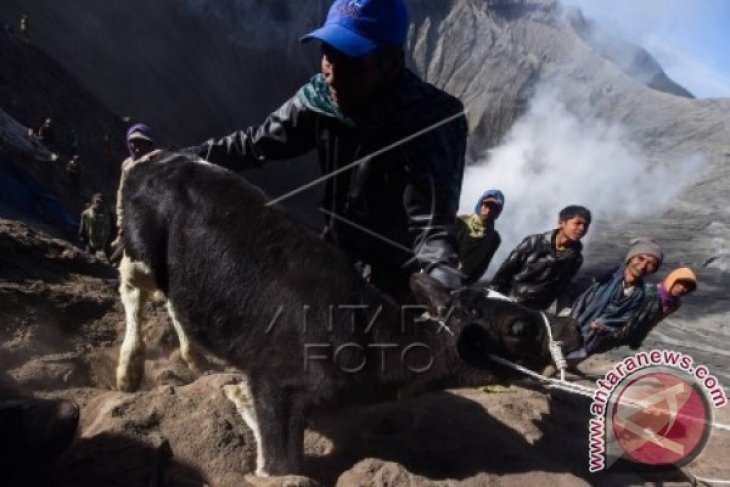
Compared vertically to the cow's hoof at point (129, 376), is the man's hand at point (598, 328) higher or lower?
higher

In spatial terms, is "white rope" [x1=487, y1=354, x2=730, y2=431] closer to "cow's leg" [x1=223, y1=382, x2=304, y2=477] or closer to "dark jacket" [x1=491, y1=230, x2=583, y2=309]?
"cow's leg" [x1=223, y1=382, x2=304, y2=477]

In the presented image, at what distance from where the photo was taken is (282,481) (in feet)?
10.3

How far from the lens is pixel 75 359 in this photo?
4.46 m

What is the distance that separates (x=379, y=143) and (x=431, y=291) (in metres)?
1.09

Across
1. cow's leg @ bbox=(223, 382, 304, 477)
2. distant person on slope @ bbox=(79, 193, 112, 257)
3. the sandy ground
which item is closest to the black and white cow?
cow's leg @ bbox=(223, 382, 304, 477)

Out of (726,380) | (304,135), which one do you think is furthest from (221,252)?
(726,380)

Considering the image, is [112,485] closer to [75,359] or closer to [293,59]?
[75,359]

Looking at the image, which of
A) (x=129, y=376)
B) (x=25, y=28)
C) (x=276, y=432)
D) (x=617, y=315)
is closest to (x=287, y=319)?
(x=276, y=432)

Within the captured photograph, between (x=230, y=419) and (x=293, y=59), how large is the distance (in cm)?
4325

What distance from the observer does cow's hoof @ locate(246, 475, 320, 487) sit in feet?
10.2

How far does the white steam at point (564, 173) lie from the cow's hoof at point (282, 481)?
2512 cm

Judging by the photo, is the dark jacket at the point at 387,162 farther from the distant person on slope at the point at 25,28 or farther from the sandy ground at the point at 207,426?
the distant person on slope at the point at 25,28

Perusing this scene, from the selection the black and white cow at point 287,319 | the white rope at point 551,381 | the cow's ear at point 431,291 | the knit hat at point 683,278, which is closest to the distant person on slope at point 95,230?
the black and white cow at point 287,319

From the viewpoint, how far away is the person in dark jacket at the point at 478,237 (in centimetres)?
685
